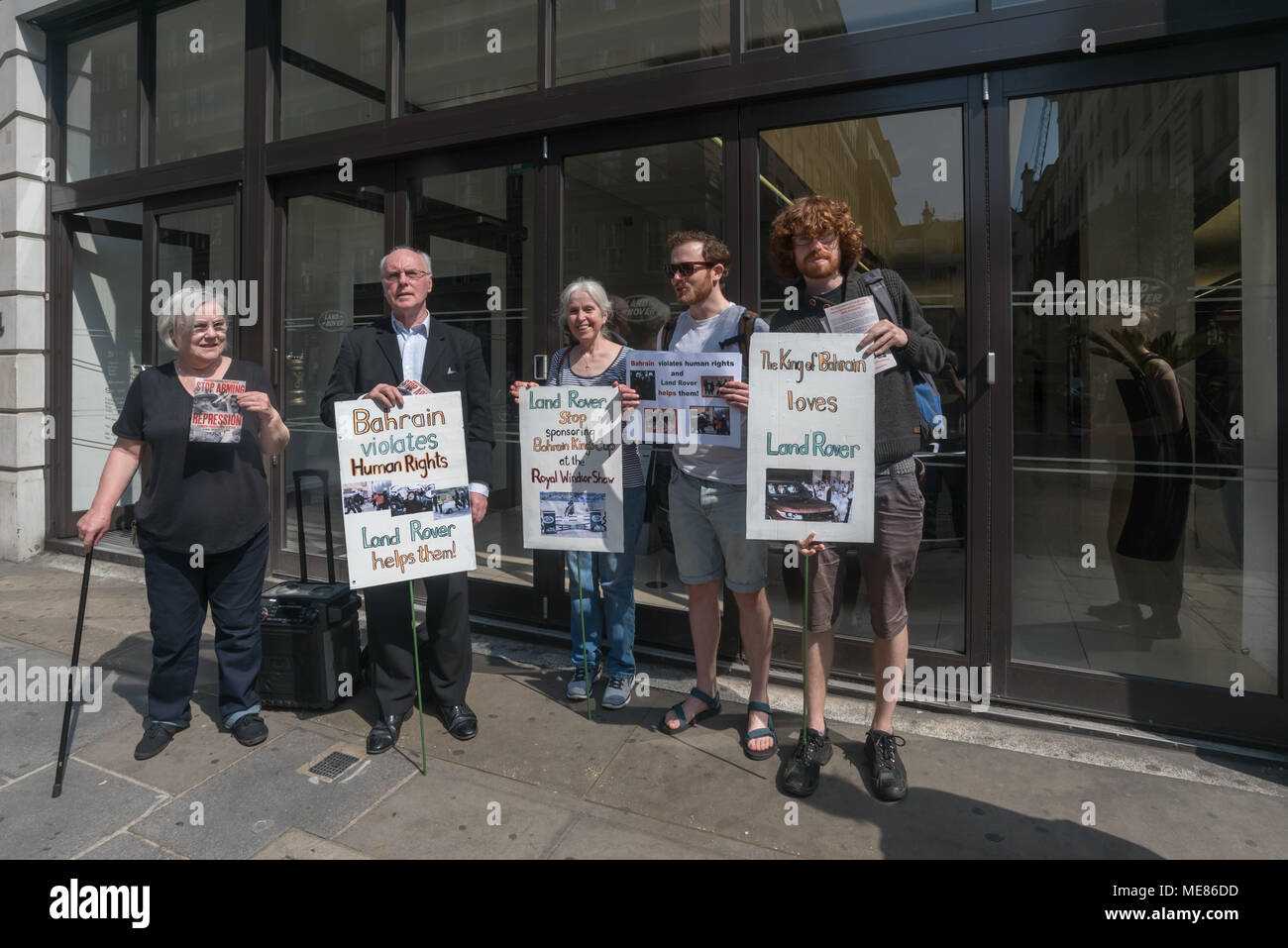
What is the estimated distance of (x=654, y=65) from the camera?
4461mm

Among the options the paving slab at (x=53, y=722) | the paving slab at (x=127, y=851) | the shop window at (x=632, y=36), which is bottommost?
the paving slab at (x=127, y=851)

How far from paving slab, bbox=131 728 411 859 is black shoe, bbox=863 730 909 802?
1.93 m

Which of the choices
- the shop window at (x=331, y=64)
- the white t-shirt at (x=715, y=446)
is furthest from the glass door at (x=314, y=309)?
the white t-shirt at (x=715, y=446)

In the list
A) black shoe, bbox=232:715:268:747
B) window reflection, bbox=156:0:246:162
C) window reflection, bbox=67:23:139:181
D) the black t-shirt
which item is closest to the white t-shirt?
the black t-shirt

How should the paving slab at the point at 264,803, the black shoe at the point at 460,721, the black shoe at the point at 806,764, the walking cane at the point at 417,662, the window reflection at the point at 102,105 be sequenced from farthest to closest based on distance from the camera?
the window reflection at the point at 102,105, the black shoe at the point at 460,721, the walking cane at the point at 417,662, the black shoe at the point at 806,764, the paving slab at the point at 264,803

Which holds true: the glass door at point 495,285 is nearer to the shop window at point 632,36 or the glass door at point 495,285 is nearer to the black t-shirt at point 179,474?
the shop window at point 632,36

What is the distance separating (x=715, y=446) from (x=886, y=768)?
147 centimetres

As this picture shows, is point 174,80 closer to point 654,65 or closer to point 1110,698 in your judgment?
point 654,65

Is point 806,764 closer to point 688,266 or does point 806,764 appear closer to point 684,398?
point 684,398

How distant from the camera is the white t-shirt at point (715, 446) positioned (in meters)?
3.33

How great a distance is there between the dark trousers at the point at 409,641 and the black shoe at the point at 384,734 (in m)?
0.03

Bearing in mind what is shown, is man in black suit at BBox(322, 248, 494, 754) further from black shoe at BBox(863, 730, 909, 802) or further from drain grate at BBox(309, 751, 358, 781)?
black shoe at BBox(863, 730, 909, 802)
